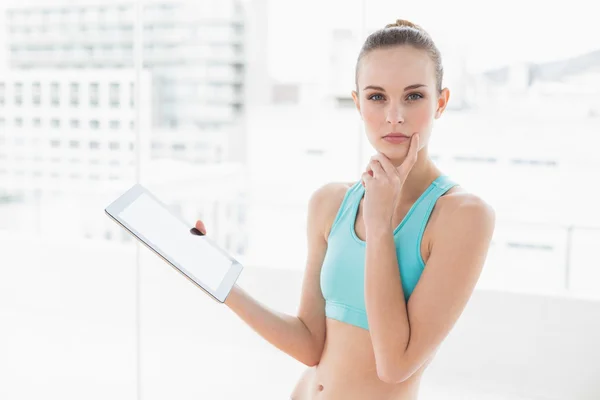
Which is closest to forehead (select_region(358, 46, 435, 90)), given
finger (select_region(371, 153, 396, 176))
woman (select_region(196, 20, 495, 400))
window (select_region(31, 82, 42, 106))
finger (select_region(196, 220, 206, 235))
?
woman (select_region(196, 20, 495, 400))

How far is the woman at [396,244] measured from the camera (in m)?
0.97

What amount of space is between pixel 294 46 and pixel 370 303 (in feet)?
22.7

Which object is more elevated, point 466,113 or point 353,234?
point 466,113

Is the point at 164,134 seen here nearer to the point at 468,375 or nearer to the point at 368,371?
the point at 468,375

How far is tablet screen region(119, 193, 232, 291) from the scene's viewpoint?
1.04 m

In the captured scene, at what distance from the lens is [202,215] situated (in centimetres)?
475

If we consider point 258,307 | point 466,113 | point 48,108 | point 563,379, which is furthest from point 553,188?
point 258,307

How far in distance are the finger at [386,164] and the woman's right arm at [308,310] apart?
21 cm

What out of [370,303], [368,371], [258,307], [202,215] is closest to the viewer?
[370,303]

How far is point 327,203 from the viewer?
3.97ft

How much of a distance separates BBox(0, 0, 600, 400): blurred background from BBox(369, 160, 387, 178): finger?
A: 11.1 inches

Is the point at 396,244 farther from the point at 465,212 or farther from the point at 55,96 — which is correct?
the point at 55,96

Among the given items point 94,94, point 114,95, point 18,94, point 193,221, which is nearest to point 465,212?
point 193,221

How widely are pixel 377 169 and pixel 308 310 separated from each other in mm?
356
